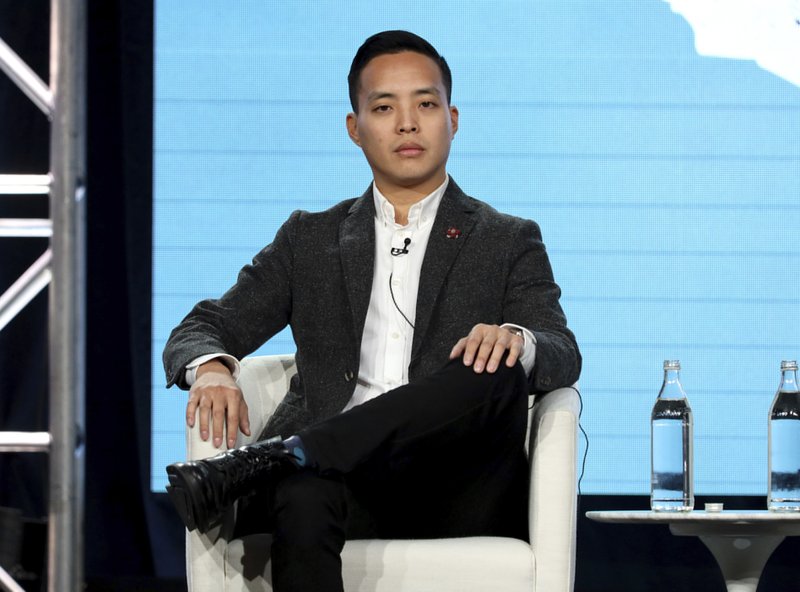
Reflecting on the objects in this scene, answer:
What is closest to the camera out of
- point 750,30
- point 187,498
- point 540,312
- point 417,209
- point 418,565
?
point 187,498

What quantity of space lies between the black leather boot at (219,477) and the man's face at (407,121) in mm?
791

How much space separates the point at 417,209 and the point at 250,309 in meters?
0.40

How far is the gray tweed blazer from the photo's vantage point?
2238 millimetres

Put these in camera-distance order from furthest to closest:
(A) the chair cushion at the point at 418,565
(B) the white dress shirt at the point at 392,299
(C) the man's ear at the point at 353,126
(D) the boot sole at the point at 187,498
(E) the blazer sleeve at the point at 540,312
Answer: (C) the man's ear at the point at 353,126 < (B) the white dress shirt at the point at 392,299 < (E) the blazer sleeve at the point at 540,312 < (A) the chair cushion at the point at 418,565 < (D) the boot sole at the point at 187,498

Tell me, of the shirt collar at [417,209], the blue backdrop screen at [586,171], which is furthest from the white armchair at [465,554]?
the blue backdrop screen at [586,171]

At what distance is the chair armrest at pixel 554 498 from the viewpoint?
75.7 inches

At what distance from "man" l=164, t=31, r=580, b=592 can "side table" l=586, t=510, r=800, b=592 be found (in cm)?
28

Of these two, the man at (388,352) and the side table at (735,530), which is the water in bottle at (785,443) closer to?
the side table at (735,530)

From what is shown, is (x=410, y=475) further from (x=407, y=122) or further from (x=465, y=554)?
→ (x=407, y=122)

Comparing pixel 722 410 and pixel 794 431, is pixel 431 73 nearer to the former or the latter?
pixel 794 431

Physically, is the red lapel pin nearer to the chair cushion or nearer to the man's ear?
the man's ear

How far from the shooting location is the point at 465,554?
1.89 metres

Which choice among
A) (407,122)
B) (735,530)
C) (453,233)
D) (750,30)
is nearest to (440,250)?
(453,233)

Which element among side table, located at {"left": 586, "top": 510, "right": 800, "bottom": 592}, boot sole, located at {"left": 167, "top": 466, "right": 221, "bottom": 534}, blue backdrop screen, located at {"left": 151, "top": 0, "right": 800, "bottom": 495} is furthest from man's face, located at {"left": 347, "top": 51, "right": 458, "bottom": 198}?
blue backdrop screen, located at {"left": 151, "top": 0, "right": 800, "bottom": 495}
